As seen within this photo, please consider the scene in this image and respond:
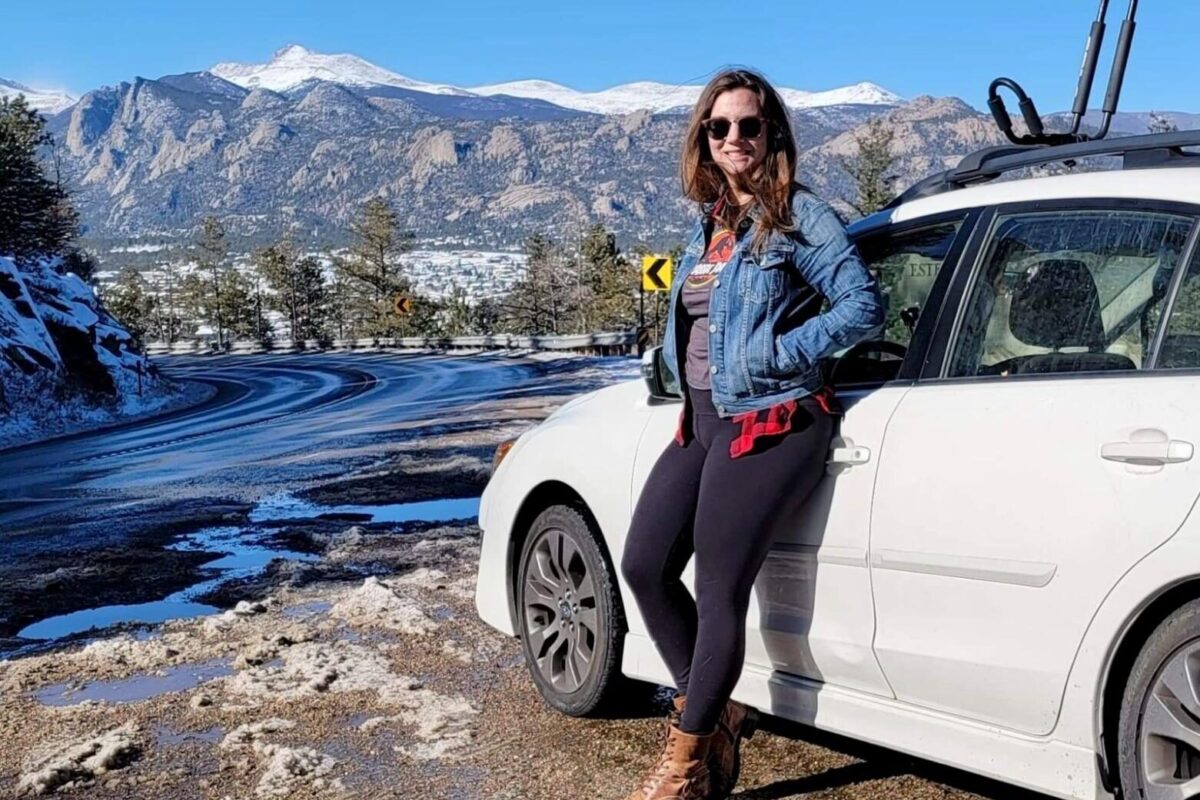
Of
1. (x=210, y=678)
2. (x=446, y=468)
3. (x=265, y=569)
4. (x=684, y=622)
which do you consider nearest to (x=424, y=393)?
(x=446, y=468)

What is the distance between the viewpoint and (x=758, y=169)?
3.34 m

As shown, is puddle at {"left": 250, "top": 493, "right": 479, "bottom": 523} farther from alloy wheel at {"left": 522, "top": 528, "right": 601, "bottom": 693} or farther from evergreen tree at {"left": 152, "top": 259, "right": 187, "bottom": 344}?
evergreen tree at {"left": 152, "top": 259, "right": 187, "bottom": 344}

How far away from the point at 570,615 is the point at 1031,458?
193 centimetres

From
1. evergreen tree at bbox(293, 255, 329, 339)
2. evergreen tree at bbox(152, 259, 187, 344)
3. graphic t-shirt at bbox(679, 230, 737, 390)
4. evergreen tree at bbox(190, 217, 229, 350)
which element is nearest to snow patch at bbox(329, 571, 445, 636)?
graphic t-shirt at bbox(679, 230, 737, 390)

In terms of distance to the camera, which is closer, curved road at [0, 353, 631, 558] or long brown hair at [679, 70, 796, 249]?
long brown hair at [679, 70, 796, 249]

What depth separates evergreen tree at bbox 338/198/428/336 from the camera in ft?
304

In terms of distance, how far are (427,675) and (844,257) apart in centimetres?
260

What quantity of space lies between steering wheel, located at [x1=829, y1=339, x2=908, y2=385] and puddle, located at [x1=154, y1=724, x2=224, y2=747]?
2396mm

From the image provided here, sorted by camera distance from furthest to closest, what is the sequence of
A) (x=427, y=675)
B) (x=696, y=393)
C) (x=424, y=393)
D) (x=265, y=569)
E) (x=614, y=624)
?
(x=424, y=393) → (x=265, y=569) → (x=427, y=675) → (x=614, y=624) → (x=696, y=393)

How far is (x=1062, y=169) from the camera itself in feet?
10.8

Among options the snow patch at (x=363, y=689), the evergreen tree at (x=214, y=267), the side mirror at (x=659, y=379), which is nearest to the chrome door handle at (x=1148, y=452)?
the side mirror at (x=659, y=379)

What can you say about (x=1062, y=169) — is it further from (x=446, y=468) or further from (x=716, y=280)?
(x=446, y=468)

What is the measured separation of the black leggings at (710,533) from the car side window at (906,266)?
0.46 m

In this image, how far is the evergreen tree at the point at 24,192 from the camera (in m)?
33.6
